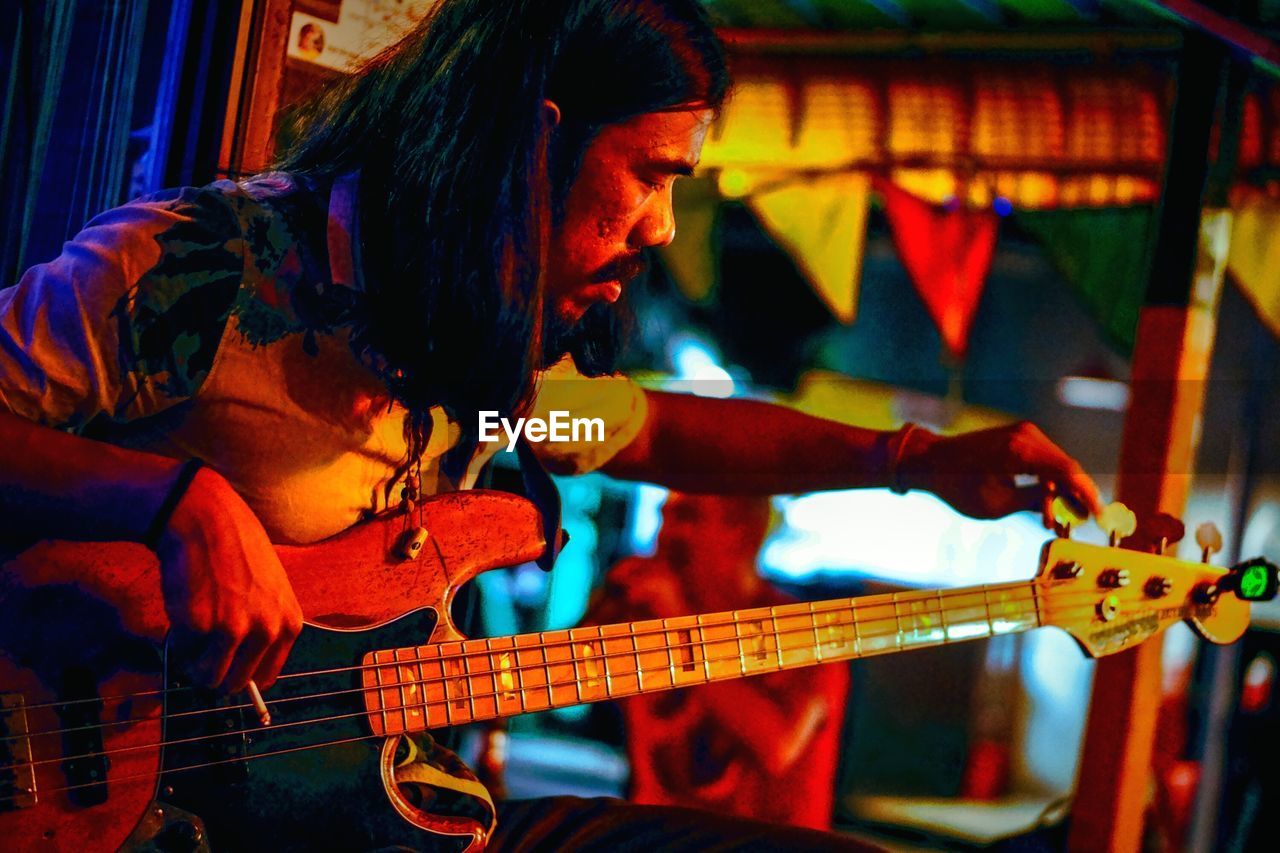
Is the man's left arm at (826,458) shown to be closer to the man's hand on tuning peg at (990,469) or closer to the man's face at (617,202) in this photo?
the man's hand on tuning peg at (990,469)

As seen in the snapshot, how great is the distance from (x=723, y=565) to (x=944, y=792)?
817mm

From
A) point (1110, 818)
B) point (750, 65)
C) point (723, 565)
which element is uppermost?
point (750, 65)

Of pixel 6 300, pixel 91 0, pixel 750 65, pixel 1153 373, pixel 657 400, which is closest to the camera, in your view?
pixel 6 300

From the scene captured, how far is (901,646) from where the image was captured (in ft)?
4.20

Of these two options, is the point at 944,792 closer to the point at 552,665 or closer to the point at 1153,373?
the point at 1153,373

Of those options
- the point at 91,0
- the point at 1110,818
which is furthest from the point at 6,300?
the point at 1110,818

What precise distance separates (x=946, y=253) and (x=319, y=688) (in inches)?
62.3

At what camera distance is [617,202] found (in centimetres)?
117

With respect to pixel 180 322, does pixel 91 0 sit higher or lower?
higher

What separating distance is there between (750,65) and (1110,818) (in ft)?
5.12

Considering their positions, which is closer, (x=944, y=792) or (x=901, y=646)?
(x=901, y=646)

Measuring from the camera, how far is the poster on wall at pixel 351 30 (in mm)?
1284

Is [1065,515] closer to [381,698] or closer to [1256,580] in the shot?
[1256,580]

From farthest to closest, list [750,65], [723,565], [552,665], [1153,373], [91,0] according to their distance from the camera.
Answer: [723,565]
[750,65]
[1153,373]
[91,0]
[552,665]
